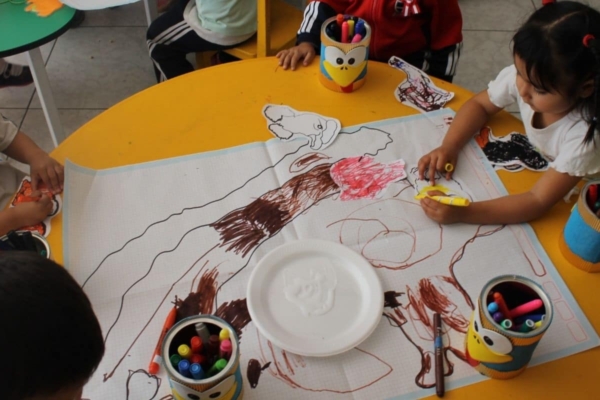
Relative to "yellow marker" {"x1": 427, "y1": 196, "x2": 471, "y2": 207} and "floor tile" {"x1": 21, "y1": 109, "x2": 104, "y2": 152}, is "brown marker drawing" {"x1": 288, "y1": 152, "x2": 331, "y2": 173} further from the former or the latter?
"floor tile" {"x1": 21, "y1": 109, "x2": 104, "y2": 152}

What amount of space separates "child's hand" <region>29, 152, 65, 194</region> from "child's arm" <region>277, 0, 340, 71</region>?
0.43 meters

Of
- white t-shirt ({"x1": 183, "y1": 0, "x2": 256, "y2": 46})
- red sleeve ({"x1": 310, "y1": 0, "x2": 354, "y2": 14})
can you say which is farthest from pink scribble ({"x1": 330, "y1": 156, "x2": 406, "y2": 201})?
white t-shirt ({"x1": 183, "y1": 0, "x2": 256, "y2": 46})

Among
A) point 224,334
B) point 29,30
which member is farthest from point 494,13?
point 224,334

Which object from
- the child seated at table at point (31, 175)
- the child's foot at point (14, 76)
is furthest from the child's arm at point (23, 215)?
the child's foot at point (14, 76)

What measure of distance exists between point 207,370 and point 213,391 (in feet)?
0.07

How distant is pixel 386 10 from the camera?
115cm

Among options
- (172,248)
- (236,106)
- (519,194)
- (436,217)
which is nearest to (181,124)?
(236,106)

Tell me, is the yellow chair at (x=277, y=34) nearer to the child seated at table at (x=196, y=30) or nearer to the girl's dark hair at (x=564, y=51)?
the child seated at table at (x=196, y=30)

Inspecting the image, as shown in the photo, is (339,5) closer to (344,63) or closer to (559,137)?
(344,63)

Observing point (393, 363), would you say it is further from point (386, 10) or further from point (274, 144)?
point (386, 10)

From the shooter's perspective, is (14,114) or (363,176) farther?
(14,114)

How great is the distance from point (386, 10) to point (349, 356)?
0.76m

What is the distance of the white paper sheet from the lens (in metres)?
0.64

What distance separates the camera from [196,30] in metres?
1.44
